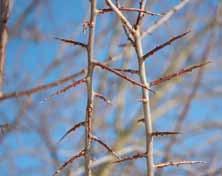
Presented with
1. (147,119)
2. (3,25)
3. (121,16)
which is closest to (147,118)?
(147,119)

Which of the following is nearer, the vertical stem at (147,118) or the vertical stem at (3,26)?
the vertical stem at (147,118)

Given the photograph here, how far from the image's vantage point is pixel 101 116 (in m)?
4.18

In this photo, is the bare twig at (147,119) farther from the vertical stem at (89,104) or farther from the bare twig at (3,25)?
the bare twig at (3,25)

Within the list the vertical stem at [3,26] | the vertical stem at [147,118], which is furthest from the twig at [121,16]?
the vertical stem at [3,26]

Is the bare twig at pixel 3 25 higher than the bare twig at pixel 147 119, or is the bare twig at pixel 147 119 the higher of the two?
the bare twig at pixel 3 25

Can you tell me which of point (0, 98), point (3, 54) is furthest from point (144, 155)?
point (0, 98)

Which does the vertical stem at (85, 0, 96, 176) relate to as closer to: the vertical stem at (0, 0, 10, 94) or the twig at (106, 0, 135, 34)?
the twig at (106, 0, 135, 34)

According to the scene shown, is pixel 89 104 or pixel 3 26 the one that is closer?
pixel 89 104

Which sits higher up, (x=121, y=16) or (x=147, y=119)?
(x=121, y=16)

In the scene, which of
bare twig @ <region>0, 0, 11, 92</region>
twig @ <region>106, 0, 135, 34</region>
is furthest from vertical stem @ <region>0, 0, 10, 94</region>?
twig @ <region>106, 0, 135, 34</region>

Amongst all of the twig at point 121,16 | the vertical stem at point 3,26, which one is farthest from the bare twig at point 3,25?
the twig at point 121,16

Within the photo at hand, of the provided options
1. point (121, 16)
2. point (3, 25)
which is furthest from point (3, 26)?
point (121, 16)

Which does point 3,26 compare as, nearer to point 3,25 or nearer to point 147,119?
point 3,25

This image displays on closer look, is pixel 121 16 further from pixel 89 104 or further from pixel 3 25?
pixel 3 25
